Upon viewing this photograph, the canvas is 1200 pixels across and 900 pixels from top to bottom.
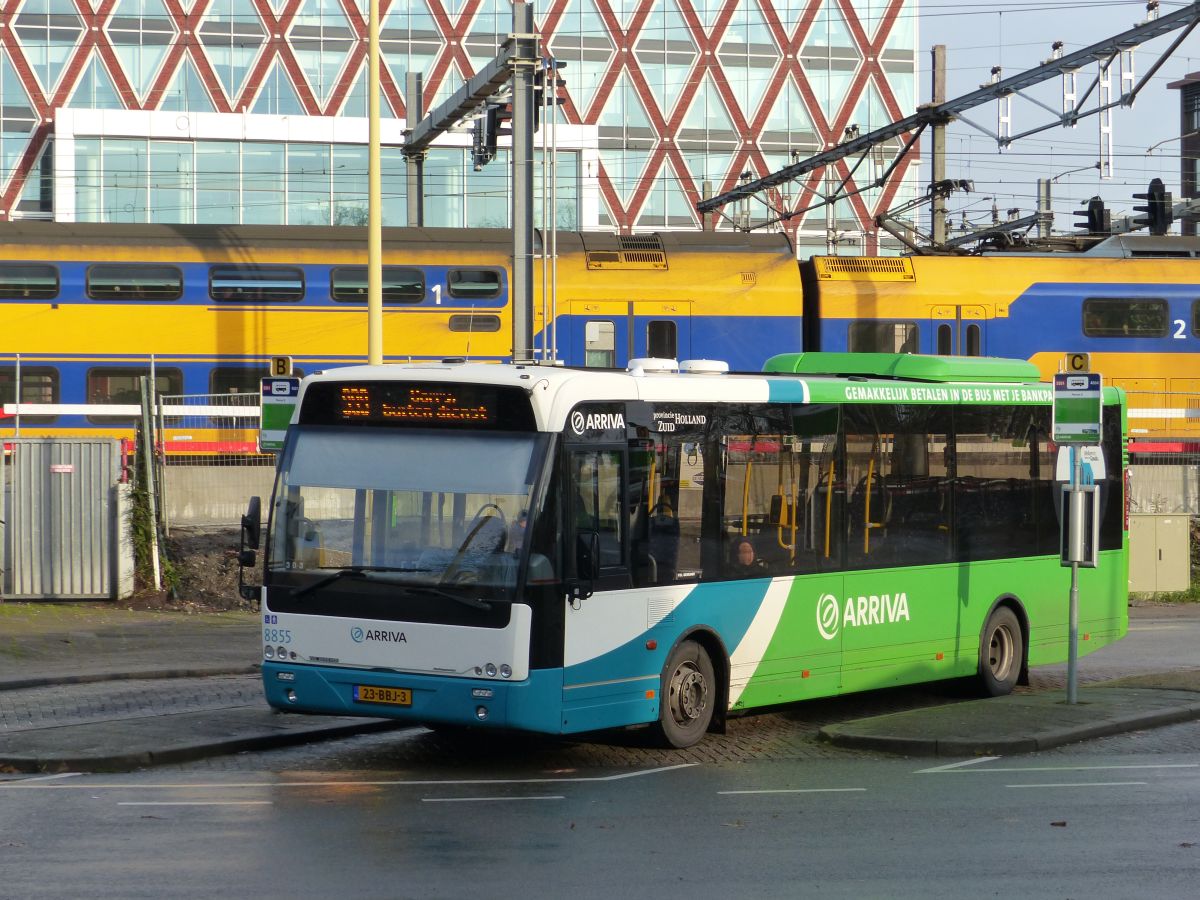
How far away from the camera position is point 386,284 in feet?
98.9

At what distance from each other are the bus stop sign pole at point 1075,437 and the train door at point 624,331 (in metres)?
15.0

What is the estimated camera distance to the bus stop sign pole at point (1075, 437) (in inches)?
586

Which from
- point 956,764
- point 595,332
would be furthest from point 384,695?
point 595,332

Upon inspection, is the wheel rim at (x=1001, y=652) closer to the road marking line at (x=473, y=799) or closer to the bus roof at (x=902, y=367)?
the bus roof at (x=902, y=367)

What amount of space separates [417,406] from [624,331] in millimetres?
18472

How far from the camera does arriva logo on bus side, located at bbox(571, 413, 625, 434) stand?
1161 cm

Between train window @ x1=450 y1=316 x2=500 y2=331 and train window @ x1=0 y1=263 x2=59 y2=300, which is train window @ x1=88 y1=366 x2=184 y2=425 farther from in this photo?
train window @ x1=450 y1=316 x2=500 y2=331

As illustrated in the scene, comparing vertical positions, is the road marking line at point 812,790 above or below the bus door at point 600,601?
below

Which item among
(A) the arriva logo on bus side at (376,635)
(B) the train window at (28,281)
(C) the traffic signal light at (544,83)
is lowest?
A: (A) the arriva logo on bus side at (376,635)

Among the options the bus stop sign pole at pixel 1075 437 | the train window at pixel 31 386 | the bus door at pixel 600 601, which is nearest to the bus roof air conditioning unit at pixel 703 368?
the bus door at pixel 600 601

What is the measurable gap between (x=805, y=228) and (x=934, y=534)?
176 feet

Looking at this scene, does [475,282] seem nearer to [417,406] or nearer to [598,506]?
[417,406]

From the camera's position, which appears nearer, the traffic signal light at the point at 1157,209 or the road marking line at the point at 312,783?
the road marking line at the point at 312,783

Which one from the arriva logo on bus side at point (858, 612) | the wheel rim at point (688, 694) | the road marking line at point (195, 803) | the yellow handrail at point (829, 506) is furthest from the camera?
the yellow handrail at point (829, 506)
